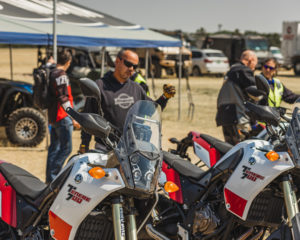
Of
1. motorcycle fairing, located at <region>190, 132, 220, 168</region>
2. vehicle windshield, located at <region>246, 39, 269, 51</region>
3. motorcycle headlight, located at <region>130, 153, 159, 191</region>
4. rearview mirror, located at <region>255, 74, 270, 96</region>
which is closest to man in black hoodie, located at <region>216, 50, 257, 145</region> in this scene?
motorcycle fairing, located at <region>190, 132, 220, 168</region>

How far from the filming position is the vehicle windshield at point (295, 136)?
3652mm

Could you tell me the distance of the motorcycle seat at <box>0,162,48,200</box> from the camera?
140 inches

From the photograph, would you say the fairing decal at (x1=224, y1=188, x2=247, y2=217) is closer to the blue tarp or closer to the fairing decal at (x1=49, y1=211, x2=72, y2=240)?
the fairing decal at (x1=49, y1=211, x2=72, y2=240)

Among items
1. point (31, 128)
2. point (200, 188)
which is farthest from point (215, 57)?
point (200, 188)

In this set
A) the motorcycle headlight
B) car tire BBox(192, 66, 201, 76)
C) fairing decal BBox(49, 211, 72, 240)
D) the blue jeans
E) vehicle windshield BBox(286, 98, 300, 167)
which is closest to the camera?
the motorcycle headlight

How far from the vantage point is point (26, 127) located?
9336mm

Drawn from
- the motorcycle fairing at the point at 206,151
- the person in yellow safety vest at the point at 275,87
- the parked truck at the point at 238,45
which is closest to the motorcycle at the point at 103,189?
the motorcycle fairing at the point at 206,151

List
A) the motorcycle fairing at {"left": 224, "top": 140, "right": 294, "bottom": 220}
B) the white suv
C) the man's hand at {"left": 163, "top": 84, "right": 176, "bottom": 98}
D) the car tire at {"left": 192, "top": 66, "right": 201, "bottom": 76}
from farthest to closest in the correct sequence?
1. the car tire at {"left": 192, "top": 66, "right": 201, "bottom": 76}
2. the white suv
3. the man's hand at {"left": 163, "top": 84, "right": 176, "bottom": 98}
4. the motorcycle fairing at {"left": 224, "top": 140, "right": 294, "bottom": 220}

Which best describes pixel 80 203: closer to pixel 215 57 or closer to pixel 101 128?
pixel 101 128

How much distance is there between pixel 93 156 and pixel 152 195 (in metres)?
0.46

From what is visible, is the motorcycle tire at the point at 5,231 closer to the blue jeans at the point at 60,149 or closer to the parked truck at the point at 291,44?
the blue jeans at the point at 60,149

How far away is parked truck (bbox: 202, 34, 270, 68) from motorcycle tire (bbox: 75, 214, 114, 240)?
2882 centimetres

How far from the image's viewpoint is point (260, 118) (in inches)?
144

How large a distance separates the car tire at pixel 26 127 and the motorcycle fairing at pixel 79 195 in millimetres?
6209
